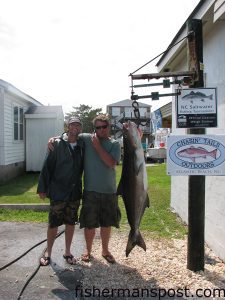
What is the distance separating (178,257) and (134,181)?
1831mm

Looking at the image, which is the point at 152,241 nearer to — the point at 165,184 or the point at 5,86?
the point at 165,184

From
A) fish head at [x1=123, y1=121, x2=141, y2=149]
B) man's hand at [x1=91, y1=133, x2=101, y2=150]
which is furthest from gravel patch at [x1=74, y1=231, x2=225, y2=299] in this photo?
fish head at [x1=123, y1=121, x2=141, y2=149]

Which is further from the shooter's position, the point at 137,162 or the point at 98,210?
the point at 98,210

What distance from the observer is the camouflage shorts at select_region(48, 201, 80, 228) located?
17.9ft

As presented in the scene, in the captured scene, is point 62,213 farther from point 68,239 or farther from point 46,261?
point 46,261

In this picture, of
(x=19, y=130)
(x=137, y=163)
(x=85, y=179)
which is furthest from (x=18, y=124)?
(x=137, y=163)

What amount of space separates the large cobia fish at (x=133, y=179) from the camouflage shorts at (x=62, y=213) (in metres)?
0.89

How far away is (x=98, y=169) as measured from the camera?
17.6 ft

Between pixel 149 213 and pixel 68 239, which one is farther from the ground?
pixel 68 239

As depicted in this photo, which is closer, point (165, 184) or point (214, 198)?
point (214, 198)

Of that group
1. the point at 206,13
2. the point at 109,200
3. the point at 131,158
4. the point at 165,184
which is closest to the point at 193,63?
the point at 206,13

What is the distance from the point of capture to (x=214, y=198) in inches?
242

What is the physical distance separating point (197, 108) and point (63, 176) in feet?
6.21

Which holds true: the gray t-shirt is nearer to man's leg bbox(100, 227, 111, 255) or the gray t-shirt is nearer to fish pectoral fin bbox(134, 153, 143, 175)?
man's leg bbox(100, 227, 111, 255)
